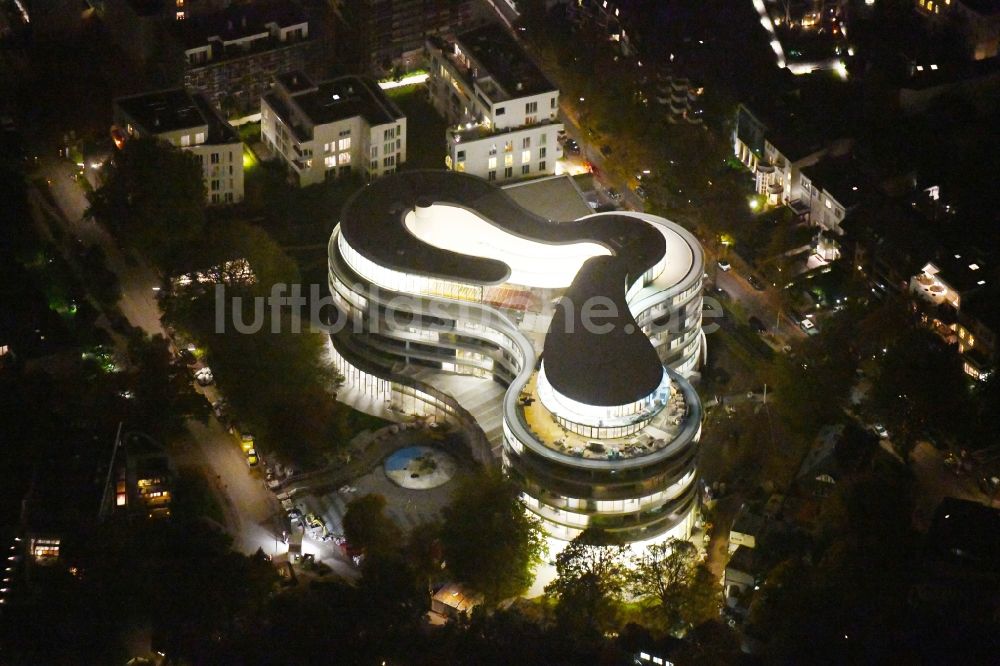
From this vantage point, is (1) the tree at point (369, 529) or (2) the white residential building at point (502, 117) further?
(2) the white residential building at point (502, 117)

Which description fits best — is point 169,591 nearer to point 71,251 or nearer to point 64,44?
point 71,251

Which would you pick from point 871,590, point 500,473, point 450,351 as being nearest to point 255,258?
point 450,351

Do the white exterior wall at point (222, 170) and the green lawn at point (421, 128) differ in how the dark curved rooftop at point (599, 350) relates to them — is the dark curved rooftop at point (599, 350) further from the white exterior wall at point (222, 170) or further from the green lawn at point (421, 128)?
the white exterior wall at point (222, 170)

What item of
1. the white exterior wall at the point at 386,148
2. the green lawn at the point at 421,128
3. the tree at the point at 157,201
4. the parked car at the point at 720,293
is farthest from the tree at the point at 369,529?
the green lawn at the point at 421,128

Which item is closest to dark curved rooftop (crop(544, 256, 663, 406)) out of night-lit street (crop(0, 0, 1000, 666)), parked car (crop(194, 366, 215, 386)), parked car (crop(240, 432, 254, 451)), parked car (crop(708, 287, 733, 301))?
night-lit street (crop(0, 0, 1000, 666))

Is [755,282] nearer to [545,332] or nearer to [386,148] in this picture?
[545,332]
